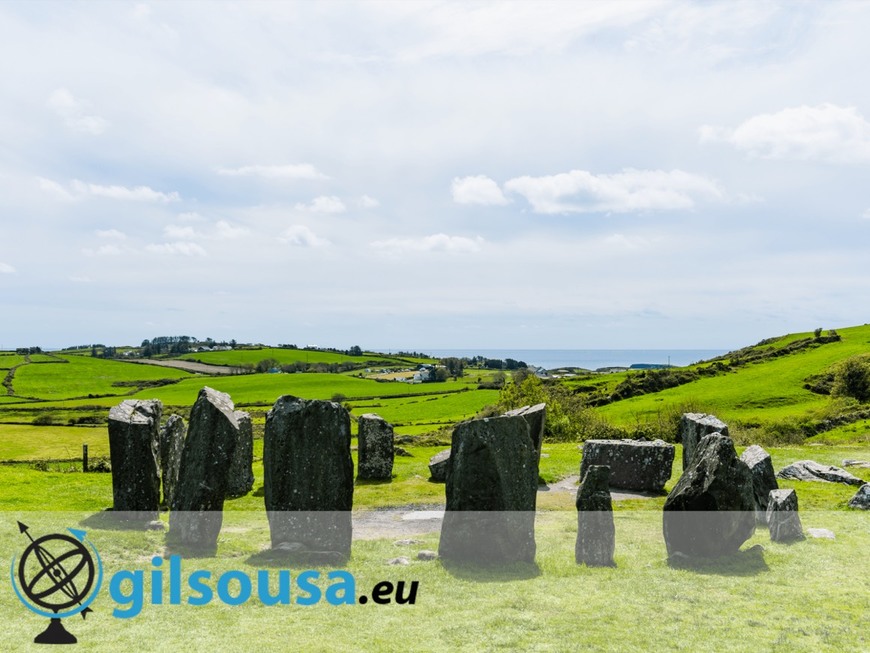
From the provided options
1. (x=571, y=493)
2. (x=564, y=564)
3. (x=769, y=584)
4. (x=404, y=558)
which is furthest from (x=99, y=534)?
(x=571, y=493)

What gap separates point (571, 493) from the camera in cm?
2503

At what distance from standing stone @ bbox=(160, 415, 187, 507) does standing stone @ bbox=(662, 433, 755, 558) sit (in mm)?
14758

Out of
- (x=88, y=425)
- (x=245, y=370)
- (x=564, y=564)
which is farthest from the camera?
(x=245, y=370)

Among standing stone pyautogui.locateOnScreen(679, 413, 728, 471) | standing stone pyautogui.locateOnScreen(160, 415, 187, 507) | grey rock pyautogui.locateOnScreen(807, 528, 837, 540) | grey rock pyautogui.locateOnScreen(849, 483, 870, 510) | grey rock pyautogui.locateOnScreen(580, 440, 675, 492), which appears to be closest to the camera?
grey rock pyautogui.locateOnScreen(807, 528, 837, 540)

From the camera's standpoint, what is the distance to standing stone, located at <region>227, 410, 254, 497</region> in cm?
2448

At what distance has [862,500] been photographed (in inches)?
768

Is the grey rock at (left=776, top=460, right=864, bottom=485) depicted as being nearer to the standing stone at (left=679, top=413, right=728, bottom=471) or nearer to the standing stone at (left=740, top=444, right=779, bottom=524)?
the standing stone at (left=679, top=413, right=728, bottom=471)

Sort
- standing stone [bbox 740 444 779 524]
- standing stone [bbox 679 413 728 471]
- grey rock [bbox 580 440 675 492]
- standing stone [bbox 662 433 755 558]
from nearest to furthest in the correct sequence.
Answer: standing stone [bbox 662 433 755 558]
standing stone [bbox 740 444 779 524]
standing stone [bbox 679 413 728 471]
grey rock [bbox 580 440 675 492]

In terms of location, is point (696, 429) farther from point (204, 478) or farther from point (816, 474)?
point (204, 478)

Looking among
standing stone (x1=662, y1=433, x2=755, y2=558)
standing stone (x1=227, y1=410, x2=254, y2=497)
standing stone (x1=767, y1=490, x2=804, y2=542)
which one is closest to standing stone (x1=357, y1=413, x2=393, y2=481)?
standing stone (x1=227, y1=410, x2=254, y2=497)

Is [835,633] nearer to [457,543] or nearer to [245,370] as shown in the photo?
[457,543]

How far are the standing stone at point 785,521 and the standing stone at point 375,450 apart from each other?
16.4m

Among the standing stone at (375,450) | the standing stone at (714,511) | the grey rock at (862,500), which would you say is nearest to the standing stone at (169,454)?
the standing stone at (375,450)

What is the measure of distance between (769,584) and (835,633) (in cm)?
261
